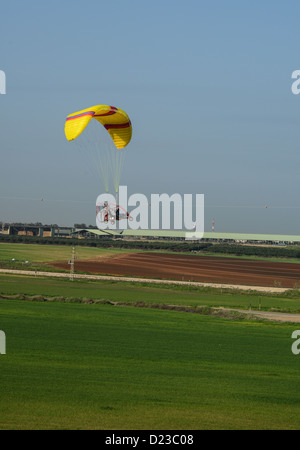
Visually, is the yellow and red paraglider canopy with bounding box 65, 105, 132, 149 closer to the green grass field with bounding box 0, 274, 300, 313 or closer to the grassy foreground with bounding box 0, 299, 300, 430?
the grassy foreground with bounding box 0, 299, 300, 430

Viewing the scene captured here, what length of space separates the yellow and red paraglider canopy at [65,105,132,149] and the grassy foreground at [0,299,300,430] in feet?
31.8

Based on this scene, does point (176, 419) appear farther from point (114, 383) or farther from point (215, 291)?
point (215, 291)

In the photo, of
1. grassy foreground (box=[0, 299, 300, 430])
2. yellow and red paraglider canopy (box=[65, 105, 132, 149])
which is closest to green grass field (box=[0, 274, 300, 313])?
yellow and red paraglider canopy (box=[65, 105, 132, 149])

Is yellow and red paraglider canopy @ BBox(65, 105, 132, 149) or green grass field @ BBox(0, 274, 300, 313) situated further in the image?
green grass field @ BBox(0, 274, 300, 313)

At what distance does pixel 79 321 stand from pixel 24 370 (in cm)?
→ 1270

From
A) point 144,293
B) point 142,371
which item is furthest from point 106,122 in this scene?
point 142,371

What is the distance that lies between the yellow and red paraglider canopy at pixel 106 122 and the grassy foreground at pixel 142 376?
381 inches

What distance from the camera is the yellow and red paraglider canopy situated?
33.4 m

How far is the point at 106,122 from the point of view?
38125mm

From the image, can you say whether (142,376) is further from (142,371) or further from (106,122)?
(106,122)

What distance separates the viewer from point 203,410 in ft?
46.3

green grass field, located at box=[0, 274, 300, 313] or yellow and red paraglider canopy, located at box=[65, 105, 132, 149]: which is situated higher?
yellow and red paraglider canopy, located at box=[65, 105, 132, 149]

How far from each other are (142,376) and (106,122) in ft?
75.9
